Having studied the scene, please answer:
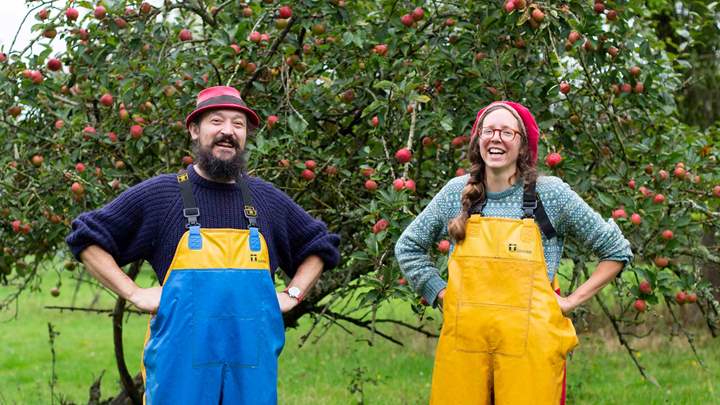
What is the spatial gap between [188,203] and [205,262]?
204 mm

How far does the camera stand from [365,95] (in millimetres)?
4473

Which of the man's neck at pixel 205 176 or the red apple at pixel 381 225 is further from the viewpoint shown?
the red apple at pixel 381 225

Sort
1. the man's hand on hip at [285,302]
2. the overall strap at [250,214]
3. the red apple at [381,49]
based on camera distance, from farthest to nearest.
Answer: the red apple at [381,49] < the man's hand on hip at [285,302] < the overall strap at [250,214]

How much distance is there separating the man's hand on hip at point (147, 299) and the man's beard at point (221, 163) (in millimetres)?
392

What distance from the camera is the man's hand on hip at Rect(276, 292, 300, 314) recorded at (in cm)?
304

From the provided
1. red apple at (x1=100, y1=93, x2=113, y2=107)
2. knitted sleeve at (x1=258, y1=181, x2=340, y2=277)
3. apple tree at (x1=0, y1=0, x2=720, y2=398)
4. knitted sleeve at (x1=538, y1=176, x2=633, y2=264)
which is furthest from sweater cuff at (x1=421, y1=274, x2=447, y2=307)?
red apple at (x1=100, y1=93, x2=113, y2=107)

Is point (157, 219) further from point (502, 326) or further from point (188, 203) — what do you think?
point (502, 326)

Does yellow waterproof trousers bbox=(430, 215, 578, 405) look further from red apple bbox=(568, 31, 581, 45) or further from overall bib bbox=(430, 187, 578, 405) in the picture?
red apple bbox=(568, 31, 581, 45)

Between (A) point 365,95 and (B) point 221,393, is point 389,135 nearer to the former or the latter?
(A) point 365,95

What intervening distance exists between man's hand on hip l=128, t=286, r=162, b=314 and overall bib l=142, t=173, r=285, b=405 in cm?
4

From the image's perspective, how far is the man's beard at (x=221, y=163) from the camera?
2.91 metres

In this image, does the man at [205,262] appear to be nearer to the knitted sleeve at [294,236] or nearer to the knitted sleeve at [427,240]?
the knitted sleeve at [294,236]

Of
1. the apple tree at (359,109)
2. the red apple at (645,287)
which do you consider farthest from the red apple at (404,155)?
the red apple at (645,287)

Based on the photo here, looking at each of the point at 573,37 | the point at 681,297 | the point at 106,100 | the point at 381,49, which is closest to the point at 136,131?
the point at 106,100
